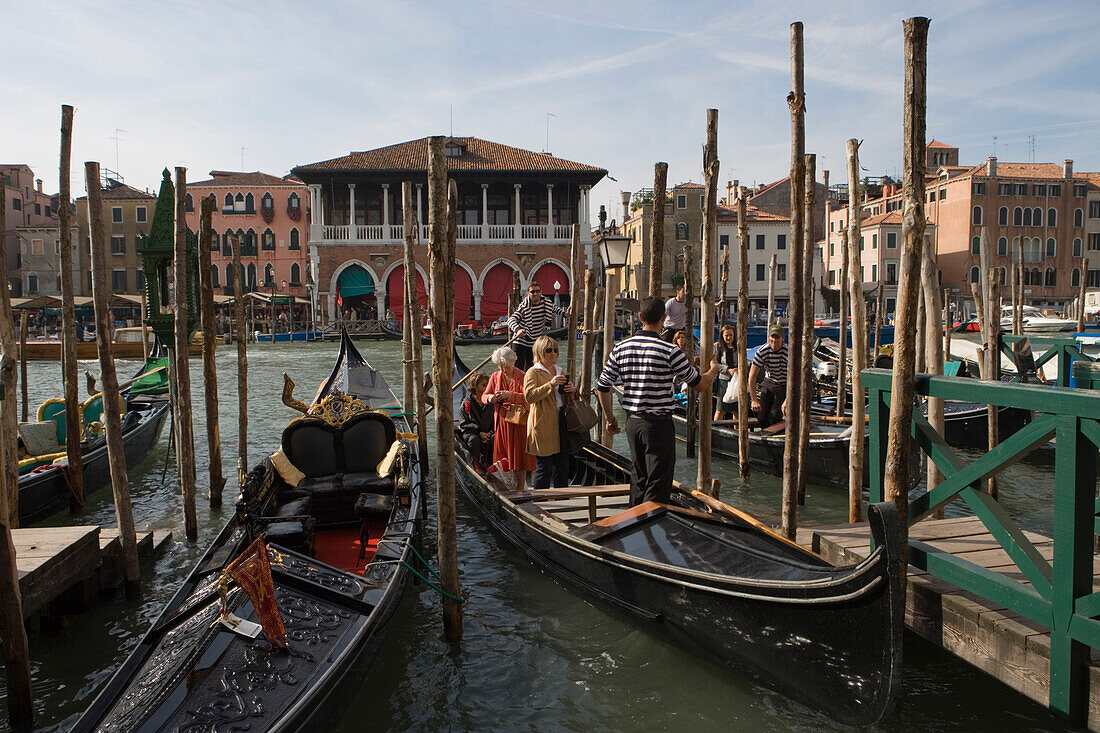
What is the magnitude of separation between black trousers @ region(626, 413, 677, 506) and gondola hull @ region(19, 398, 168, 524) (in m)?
3.49

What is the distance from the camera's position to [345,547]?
4.31 metres

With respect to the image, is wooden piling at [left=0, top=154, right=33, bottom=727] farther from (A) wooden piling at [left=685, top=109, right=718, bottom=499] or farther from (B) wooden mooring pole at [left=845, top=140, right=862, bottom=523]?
(B) wooden mooring pole at [left=845, top=140, right=862, bottom=523]

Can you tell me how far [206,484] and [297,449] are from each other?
248cm

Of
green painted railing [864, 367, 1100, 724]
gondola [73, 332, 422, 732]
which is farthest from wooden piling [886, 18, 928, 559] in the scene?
gondola [73, 332, 422, 732]

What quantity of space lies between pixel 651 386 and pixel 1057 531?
1.60 m

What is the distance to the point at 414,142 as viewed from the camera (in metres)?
26.5

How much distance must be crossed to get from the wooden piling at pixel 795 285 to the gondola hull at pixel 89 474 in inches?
161

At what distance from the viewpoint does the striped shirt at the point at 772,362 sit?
684 centimetres

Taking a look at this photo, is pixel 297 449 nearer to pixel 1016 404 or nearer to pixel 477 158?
pixel 1016 404

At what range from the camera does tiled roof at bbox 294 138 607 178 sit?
24.1 m

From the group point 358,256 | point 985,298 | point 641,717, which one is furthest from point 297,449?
point 358,256

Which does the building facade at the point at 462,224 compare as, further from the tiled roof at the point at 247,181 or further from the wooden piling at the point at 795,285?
the wooden piling at the point at 795,285

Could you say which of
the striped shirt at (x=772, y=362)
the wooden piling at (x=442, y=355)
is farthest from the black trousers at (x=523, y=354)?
the wooden piling at (x=442, y=355)

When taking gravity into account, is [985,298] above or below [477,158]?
below
